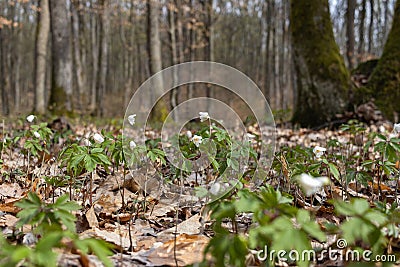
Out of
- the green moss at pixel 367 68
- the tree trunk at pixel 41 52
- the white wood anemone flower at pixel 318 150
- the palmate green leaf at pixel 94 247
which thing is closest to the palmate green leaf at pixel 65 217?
the palmate green leaf at pixel 94 247

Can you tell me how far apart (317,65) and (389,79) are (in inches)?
45.4

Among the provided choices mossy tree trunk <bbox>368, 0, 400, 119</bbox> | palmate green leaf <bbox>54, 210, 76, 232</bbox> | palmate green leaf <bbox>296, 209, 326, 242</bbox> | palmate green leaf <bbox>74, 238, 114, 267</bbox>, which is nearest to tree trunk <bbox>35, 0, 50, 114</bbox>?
mossy tree trunk <bbox>368, 0, 400, 119</bbox>

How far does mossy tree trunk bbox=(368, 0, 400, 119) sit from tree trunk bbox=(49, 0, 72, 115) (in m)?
6.21

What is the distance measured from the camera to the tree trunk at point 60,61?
28.0 ft

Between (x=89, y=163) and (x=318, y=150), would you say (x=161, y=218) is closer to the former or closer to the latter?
(x=89, y=163)

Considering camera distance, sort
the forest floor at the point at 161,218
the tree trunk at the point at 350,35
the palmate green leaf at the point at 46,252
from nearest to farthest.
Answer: the palmate green leaf at the point at 46,252
the forest floor at the point at 161,218
the tree trunk at the point at 350,35

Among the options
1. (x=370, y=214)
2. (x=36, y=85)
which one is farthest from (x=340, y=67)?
(x=36, y=85)

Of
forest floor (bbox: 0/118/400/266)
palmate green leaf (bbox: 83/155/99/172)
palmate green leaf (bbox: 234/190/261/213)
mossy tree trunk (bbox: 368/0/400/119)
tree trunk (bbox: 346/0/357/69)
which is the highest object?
tree trunk (bbox: 346/0/357/69)

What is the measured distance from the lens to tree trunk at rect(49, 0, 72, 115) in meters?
8.55

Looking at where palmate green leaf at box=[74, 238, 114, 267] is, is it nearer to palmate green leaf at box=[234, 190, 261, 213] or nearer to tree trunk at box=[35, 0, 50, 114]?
palmate green leaf at box=[234, 190, 261, 213]

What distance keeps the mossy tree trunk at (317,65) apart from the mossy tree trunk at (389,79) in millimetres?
486

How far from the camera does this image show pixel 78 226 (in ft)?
6.58

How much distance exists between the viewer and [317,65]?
6250 mm

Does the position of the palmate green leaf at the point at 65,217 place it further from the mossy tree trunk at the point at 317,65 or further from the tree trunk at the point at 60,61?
the tree trunk at the point at 60,61
